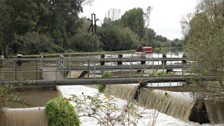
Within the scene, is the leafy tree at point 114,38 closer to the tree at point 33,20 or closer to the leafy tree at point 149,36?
the leafy tree at point 149,36

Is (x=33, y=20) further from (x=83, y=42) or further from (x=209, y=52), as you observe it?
(x=209, y=52)

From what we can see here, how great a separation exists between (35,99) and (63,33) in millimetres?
51126

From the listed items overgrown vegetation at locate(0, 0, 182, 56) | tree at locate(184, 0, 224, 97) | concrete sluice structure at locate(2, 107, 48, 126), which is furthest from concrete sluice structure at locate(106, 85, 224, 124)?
overgrown vegetation at locate(0, 0, 182, 56)

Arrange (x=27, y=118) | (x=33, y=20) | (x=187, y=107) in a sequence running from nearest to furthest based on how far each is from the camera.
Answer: (x=27, y=118) < (x=187, y=107) < (x=33, y=20)

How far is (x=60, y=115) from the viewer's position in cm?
1201

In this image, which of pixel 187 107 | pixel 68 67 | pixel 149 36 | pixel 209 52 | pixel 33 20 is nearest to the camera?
pixel 209 52

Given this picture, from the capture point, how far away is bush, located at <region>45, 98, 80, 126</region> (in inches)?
457

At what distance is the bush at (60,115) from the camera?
11.6 m

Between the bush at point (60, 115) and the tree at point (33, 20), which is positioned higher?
the tree at point (33, 20)

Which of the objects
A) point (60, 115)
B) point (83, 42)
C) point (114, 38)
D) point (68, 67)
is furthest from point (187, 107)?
point (114, 38)

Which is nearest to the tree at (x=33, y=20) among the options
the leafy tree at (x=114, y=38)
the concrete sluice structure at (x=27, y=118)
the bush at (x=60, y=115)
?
the leafy tree at (x=114, y=38)

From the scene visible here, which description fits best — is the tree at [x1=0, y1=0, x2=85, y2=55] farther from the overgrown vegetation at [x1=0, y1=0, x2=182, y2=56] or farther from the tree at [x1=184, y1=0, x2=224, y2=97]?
the tree at [x1=184, y1=0, x2=224, y2=97]

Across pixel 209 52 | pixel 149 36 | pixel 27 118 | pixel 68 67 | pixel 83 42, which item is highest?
pixel 149 36

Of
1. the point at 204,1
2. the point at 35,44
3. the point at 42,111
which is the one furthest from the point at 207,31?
the point at 35,44
